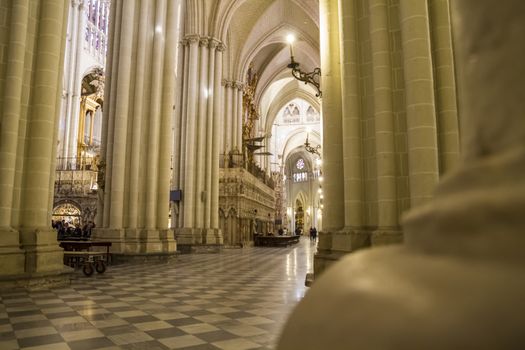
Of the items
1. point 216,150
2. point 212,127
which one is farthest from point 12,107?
point 216,150

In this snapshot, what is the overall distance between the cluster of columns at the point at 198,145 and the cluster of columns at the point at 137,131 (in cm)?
513

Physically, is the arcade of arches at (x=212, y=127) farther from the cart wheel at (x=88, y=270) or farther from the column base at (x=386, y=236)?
the cart wheel at (x=88, y=270)

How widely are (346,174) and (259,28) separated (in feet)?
80.7

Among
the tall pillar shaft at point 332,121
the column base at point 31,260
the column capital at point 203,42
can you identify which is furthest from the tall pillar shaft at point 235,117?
the column base at point 31,260

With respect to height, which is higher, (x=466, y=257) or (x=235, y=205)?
(x=235, y=205)

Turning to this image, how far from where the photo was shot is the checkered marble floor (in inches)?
153

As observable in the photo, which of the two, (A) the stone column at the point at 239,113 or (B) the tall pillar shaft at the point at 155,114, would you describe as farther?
(A) the stone column at the point at 239,113

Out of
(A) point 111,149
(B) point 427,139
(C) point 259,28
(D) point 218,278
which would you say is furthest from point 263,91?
(B) point 427,139

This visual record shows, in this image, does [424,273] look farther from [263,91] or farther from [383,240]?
[263,91]

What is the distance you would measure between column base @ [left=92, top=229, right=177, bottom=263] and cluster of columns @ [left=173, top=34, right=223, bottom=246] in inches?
209

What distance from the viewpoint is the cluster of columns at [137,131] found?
12.5 meters

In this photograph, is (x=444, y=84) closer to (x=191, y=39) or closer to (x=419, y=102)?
(x=419, y=102)

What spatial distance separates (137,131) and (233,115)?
1490 centimetres

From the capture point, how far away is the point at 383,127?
632 cm
